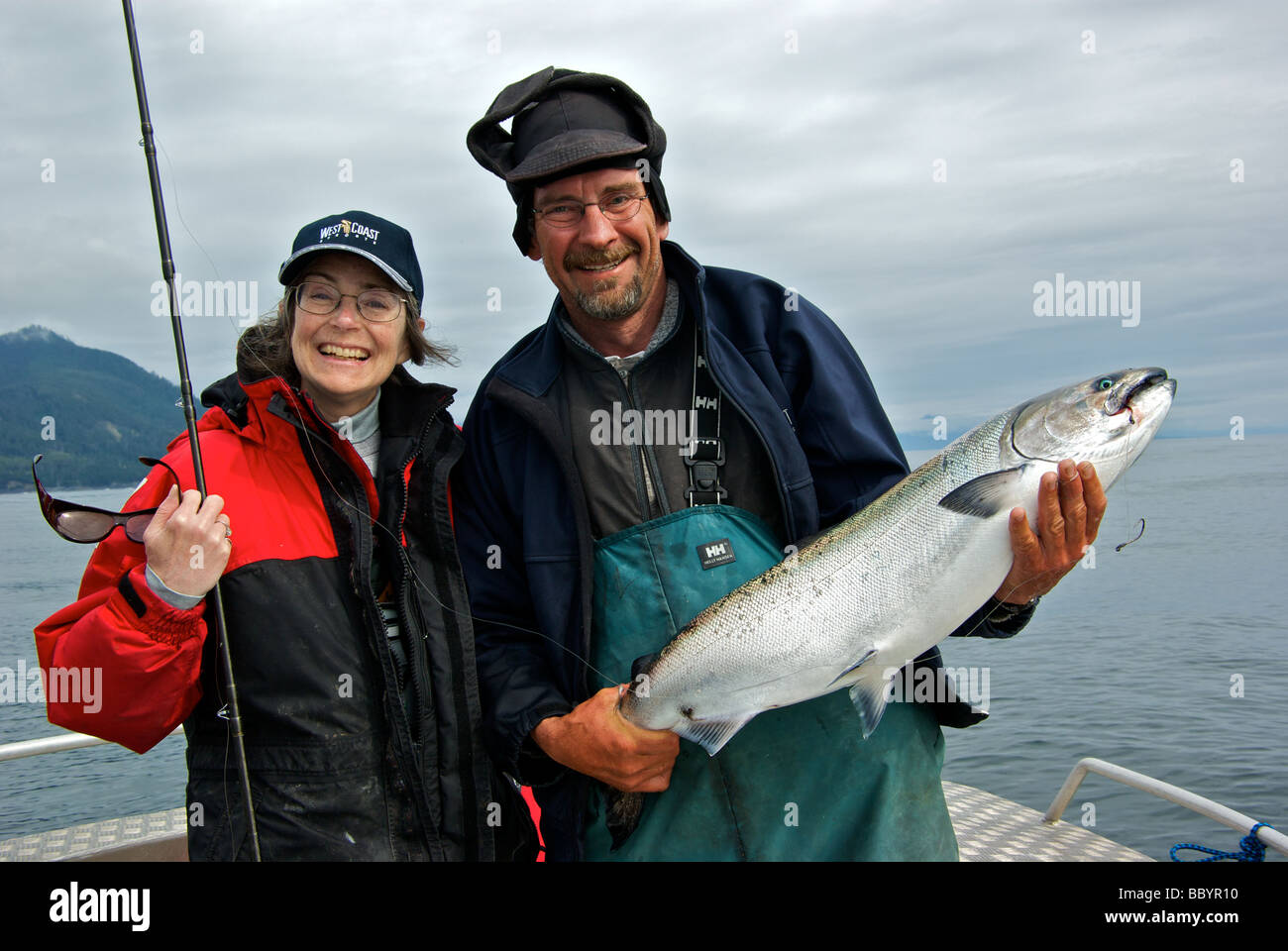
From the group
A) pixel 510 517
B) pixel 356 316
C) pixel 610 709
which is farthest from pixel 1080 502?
pixel 356 316

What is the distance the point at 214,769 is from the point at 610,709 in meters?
1.38

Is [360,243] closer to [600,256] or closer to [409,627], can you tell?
[600,256]

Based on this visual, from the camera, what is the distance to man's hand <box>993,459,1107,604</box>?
2.70m

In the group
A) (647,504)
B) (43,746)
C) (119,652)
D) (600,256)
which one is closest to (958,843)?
(647,504)

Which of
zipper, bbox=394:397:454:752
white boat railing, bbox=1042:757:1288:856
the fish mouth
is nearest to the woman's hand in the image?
zipper, bbox=394:397:454:752

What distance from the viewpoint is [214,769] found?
10.1 ft

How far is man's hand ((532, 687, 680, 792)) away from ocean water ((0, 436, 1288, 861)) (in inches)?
74.0

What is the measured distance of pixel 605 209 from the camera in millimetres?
3338

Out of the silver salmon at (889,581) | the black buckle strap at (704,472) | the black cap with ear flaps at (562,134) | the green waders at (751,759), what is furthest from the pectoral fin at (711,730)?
the black cap with ear flaps at (562,134)

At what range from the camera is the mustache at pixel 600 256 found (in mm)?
3295

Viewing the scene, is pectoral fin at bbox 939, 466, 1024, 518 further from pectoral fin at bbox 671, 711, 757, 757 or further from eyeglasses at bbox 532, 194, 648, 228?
eyeglasses at bbox 532, 194, 648, 228

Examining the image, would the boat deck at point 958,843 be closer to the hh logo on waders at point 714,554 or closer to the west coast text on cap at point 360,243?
the hh logo on waders at point 714,554

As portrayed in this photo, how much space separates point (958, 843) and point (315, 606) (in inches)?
200

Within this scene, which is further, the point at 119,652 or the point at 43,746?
the point at 43,746
